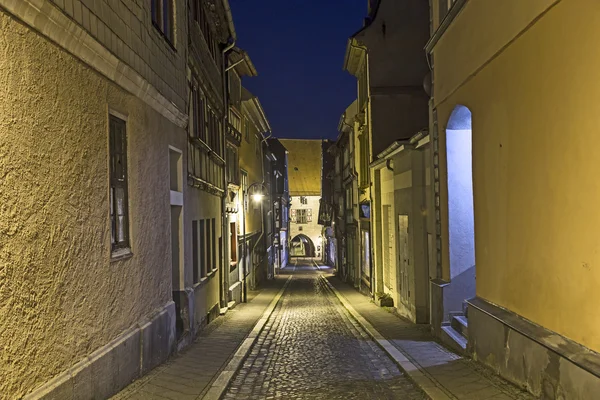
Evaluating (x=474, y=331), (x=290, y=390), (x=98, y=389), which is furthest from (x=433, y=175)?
(x=98, y=389)

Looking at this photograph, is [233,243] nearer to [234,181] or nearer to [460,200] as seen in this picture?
[234,181]

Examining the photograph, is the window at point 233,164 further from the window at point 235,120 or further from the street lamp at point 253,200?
the window at point 235,120

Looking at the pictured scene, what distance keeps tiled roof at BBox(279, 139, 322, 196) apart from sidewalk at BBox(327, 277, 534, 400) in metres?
59.8

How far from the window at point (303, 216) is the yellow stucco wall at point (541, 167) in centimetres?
6410

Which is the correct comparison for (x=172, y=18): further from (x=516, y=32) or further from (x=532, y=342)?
(x=532, y=342)

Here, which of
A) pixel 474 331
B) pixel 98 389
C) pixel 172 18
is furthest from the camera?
pixel 172 18

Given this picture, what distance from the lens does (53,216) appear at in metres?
5.71

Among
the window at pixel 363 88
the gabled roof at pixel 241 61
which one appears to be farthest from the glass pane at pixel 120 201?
the window at pixel 363 88

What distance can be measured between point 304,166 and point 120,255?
67.3 m

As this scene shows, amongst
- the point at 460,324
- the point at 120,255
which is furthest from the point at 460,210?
the point at 120,255

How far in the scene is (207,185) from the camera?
15.9 meters

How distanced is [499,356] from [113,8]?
664 cm

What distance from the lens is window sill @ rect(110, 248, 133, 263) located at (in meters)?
7.48

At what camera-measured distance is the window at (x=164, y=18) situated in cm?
1085
